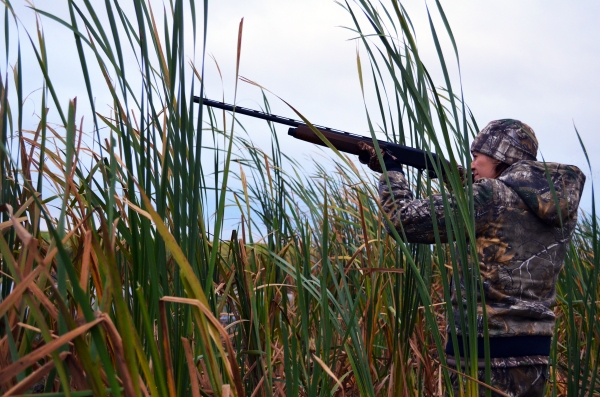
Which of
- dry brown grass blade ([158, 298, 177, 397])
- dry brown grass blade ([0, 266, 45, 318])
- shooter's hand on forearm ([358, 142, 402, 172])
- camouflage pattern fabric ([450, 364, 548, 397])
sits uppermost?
shooter's hand on forearm ([358, 142, 402, 172])

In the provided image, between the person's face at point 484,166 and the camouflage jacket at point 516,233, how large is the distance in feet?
0.47

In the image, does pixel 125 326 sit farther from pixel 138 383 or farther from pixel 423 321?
pixel 423 321

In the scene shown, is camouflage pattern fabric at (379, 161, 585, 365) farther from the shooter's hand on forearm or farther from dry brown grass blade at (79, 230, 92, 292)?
dry brown grass blade at (79, 230, 92, 292)

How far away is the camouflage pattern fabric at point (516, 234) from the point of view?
2410mm

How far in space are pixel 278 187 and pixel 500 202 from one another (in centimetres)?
87

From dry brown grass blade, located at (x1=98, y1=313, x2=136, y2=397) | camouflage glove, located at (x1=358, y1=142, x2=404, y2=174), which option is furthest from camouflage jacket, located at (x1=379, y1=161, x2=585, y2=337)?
dry brown grass blade, located at (x1=98, y1=313, x2=136, y2=397)

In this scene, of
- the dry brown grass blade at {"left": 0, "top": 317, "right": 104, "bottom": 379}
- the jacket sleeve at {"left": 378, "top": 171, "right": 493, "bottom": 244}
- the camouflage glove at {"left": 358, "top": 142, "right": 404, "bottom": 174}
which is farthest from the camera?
the camouflage glove at {"left": 358, "top": 142, "right": 404, "bottom": 174}

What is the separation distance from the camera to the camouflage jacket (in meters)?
2.41

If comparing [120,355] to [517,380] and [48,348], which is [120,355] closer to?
[48,348]

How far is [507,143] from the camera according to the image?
2586 mm

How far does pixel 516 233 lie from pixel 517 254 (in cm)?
8

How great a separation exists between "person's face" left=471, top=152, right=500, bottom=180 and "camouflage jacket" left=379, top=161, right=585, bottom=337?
Answer: 0.14m

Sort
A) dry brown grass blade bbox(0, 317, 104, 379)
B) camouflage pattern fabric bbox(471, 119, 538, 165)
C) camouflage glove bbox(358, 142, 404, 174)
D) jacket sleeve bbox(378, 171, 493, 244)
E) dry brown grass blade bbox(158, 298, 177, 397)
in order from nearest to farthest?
dry brown grass blade bbox(0, 317, 104, 379), dry brown grass blade bbox(158, 298, 177, 397), jacket sleeve bbox(378, 171, 493, 244), camouflage pattern fabric bbox(471, 119, 538, 165), camouflage glove bbox(358, 142, 404, 174)

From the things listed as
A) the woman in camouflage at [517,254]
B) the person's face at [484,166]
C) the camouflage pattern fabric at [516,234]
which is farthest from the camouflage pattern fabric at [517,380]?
the person's face at [484,166]
